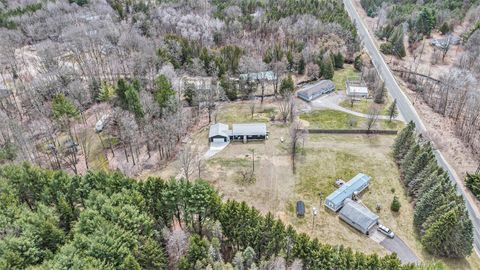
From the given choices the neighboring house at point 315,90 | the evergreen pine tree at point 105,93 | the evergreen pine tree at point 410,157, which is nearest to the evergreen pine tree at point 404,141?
the evergreen pine tree at point 410,157

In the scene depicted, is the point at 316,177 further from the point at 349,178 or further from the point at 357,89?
the point at 357,89

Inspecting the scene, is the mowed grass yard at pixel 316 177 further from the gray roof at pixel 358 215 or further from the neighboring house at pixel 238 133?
the neighboring house at pixel 238 133

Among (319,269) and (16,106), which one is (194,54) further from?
(319,269)

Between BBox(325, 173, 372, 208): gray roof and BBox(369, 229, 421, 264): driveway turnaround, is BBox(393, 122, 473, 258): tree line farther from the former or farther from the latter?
BBox(325, 173, 372, 208): gray roof

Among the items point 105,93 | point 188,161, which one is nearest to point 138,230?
point 188,161

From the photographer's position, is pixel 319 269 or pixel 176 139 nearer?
pixel 319 269

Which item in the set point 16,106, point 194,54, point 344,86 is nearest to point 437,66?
point 344,86

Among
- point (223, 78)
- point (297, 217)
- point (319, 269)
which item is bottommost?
point (297, 217)
